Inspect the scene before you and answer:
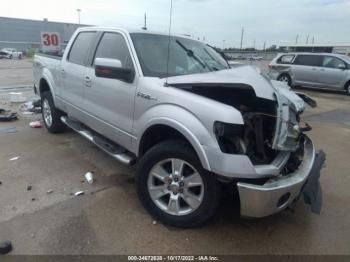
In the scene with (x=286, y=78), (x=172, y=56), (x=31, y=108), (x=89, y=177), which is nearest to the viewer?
(x=172, y=56)

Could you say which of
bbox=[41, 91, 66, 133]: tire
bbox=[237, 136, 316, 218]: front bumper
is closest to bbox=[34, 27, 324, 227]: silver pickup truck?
bbox=[237, 136, 316, 218]: front bumper

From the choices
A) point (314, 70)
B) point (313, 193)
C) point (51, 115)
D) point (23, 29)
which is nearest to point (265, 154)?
point (313, 193)

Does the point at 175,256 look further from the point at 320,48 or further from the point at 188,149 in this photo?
the point at 320,48

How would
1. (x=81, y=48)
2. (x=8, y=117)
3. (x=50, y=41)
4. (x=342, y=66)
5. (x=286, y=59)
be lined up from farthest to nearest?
(x=286, y=59) < (x=342, y=66) < (x=50, y=41) < (x=8, y=117) < (x=81, y=48)

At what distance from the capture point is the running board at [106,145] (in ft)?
12.2

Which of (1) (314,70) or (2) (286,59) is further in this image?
(2) (286,59)

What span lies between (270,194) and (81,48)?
3.65 meters

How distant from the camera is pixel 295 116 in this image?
130 inches

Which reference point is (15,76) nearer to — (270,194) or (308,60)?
(308,60)

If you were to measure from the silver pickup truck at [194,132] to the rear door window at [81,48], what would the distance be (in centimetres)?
58

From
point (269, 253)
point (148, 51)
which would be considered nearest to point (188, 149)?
point (269, 253)

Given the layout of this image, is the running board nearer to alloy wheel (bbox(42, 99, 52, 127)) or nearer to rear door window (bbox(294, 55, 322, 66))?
alloy wheel (bbox(42, 99, 52, 127))

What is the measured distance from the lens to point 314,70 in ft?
46.5

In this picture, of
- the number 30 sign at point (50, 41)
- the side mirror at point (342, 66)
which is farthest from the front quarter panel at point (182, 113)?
the side mirror at point (342, 66)
